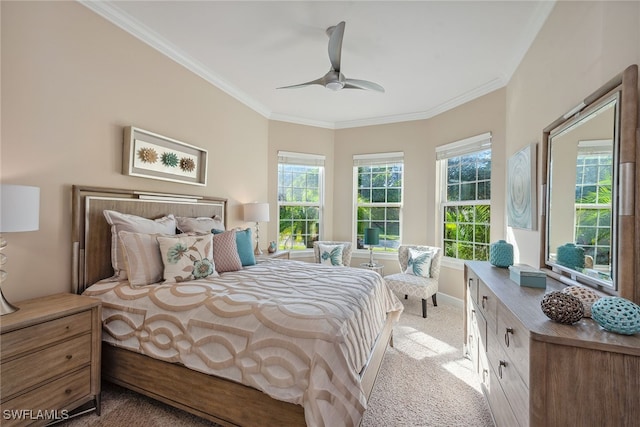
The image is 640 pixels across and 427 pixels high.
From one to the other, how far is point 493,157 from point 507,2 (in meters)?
1.81

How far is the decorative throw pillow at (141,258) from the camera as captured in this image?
205cm

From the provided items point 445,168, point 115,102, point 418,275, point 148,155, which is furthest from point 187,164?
point 445,168

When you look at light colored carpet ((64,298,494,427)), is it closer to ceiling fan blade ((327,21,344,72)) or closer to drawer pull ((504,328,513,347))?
drawer pull ((504,328,513,347))

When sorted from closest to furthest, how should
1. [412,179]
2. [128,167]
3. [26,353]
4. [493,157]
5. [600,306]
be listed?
[600,306], [26,353], [128,167], [493,157], [412,179]

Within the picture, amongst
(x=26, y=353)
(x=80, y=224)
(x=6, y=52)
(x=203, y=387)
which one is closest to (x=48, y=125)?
(x=6, y=52)

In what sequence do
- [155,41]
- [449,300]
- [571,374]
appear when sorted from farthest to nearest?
1. [449,300]
2. [155,41]
3. [571,374]

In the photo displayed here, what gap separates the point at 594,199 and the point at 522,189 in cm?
116

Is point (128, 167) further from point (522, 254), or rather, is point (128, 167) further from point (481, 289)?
point (522, 254)

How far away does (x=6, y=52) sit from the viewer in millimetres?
1767

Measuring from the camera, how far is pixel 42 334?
1.56 metres

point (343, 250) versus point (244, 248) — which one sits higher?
point (244, 248)

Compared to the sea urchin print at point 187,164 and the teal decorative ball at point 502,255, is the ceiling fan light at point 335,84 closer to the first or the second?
the sea urchin print at point 187,164

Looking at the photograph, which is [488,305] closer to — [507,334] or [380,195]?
[507,334]

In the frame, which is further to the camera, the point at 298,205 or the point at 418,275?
the point at 298,205
